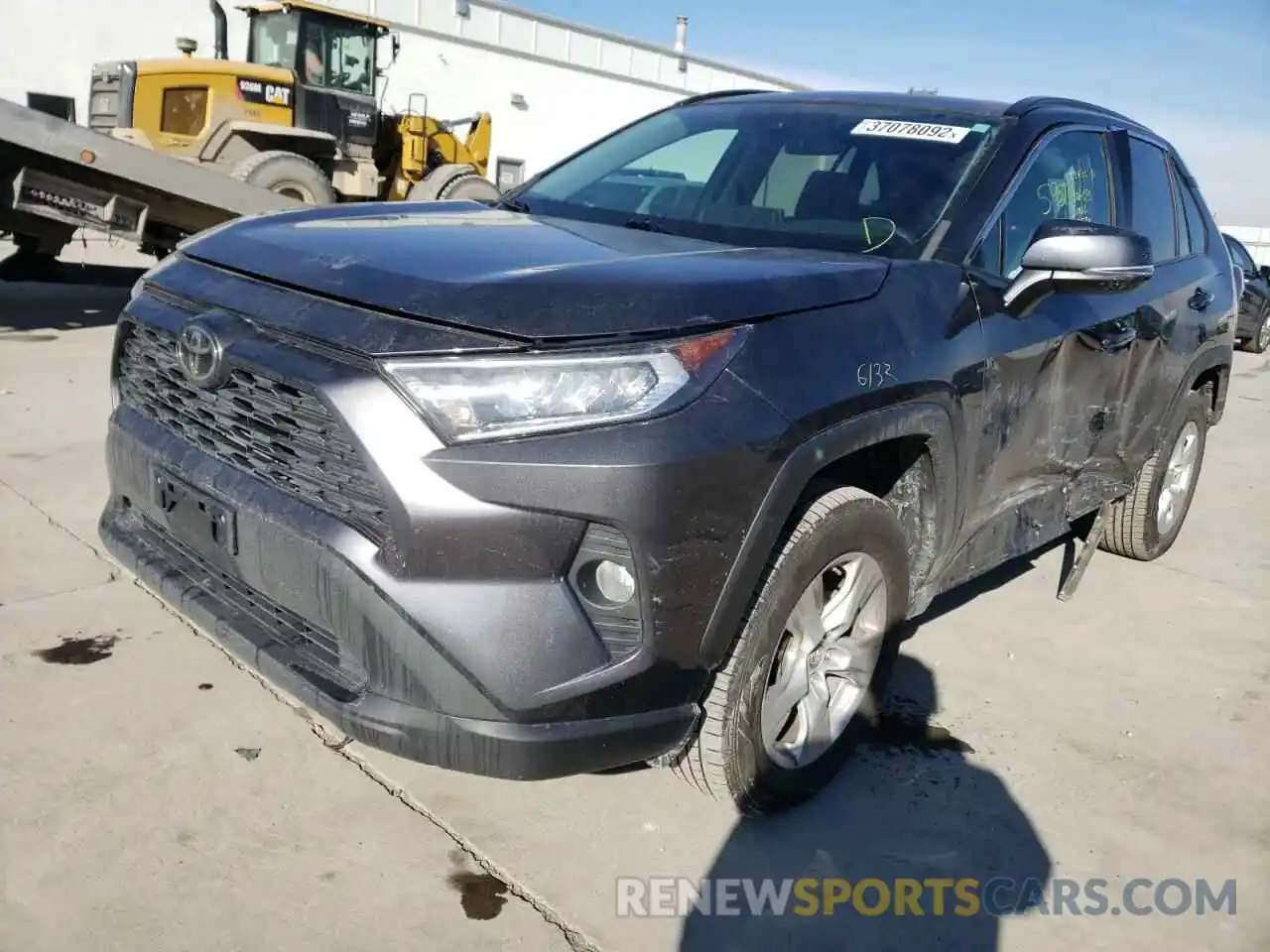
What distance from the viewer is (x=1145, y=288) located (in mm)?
3842

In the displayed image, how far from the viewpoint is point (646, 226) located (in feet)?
10.3

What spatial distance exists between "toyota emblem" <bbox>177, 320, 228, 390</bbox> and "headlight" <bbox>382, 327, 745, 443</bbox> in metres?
0.50

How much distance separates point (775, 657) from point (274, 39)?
11554mm

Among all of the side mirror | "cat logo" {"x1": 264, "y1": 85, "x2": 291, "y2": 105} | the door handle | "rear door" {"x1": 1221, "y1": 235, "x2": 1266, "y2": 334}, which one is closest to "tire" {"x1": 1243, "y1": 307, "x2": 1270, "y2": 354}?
"rear door" {"x1": 1221, "y1": 235, "x2": 1266, "y2": 334}

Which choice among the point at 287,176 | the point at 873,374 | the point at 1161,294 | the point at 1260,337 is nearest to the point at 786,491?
the point at 873,374

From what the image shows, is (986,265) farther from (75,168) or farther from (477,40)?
(477,40)

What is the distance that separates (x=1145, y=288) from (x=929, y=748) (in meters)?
1.90

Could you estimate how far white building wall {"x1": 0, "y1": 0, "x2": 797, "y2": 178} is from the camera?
65.8 feet

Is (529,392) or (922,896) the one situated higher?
(529,392)

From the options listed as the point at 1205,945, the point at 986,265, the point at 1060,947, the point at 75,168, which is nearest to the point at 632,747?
the point at 1060,947

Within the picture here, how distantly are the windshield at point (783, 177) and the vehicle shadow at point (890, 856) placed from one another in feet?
3.89

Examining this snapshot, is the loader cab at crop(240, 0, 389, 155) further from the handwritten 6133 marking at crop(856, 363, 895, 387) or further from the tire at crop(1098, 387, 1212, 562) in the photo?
the handwritten 6133 marking at crop(856, 363, 895, 387)

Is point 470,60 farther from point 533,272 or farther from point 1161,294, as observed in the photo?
point 533,272

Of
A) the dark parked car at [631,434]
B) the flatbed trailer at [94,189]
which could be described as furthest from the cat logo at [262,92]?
the dark parked car at [631,434]
